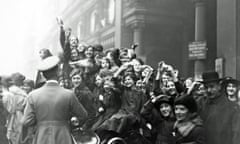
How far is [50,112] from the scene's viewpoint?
4.06 metres

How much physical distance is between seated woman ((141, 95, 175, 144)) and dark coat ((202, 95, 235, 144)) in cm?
44

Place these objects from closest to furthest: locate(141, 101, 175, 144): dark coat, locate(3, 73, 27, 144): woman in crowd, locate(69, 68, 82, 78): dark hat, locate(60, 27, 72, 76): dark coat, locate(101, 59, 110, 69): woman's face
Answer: locate(141, 101, 175, 144): dark coat < locate(69, 68, 82, 78): dark hat < locate(3, 73, 27, 144): woman in crowd < locate(101, 59, 110, 69): woman's face < locate(60, 27, 72, 76): dark coat

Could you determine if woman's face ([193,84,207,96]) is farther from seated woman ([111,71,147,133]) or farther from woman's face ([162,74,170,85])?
seated woman ([111,71,147,133])

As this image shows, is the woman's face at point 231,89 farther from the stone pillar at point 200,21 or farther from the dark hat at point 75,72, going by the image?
the stone pillar at point 200,21

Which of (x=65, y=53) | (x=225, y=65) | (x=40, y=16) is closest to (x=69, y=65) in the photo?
(x=65, y=53)

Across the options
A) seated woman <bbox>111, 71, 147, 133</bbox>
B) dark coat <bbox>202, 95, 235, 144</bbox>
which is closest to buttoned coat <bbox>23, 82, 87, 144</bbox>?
seated woman <bbox>111, 71, 147, 133</bbox>

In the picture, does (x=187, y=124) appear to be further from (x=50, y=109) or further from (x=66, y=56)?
(x=66, y=56)

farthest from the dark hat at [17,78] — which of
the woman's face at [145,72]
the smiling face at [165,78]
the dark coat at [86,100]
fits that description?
the smiling face at [165,78]

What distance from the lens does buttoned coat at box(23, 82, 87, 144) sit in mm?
4051

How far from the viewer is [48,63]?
4.05 metres

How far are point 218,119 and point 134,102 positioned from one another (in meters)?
1.31

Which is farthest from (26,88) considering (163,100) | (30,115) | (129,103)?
(30,115)

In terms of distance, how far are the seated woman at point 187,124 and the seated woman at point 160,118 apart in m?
0.37

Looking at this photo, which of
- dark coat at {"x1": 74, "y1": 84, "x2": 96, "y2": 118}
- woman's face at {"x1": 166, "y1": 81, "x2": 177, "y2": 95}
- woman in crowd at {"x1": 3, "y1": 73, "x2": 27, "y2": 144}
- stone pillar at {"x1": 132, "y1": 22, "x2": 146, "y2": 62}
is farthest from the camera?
stone pillar at {"x1": 132, "y1": 22, "x2": 146, "y2": 62}
